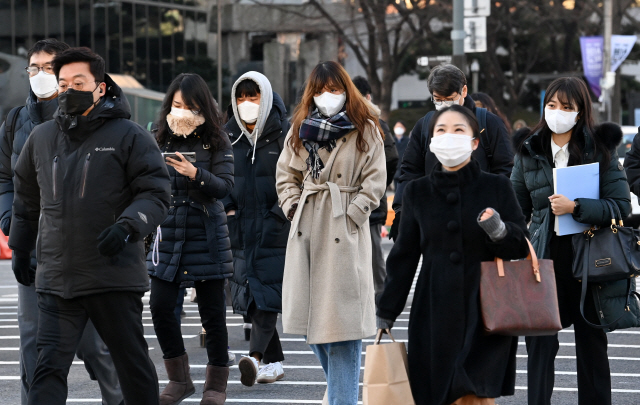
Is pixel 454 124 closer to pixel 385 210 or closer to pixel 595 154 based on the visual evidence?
pixel 595 154

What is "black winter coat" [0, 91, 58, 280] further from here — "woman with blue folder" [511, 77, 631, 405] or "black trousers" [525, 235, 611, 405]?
"black trousers" [525, 235, 611, 405]

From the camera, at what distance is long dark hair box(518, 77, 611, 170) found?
18.8 feet

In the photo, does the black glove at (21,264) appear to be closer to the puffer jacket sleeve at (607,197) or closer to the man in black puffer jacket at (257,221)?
the man in black puffer jacket at (257,221)

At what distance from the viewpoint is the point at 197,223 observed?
6.54 meters

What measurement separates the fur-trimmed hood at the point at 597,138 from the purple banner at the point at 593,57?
25.8 meters

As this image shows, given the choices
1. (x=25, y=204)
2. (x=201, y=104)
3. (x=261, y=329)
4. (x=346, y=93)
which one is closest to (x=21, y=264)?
(x=25, y=204)

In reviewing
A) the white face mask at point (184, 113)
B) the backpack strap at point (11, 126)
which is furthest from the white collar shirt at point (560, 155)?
the backpack strap at point (11, 126)

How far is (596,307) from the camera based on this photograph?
560 centimetres

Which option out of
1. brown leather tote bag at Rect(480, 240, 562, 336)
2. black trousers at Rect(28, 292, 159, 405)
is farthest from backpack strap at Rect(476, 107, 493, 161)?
black trousers at Rect(28, 292, 159, 405)

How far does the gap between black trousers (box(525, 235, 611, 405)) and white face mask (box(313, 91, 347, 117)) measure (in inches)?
52.4

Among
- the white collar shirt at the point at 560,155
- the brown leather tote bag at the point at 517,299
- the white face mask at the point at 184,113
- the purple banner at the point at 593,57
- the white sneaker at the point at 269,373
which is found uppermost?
the purple banner at the point at 593,57

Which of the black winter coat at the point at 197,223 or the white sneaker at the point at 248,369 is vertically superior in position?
the black winter coat at the point at 197,223

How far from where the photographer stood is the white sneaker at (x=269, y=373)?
7.16m

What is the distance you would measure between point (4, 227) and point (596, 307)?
3.18 metres
